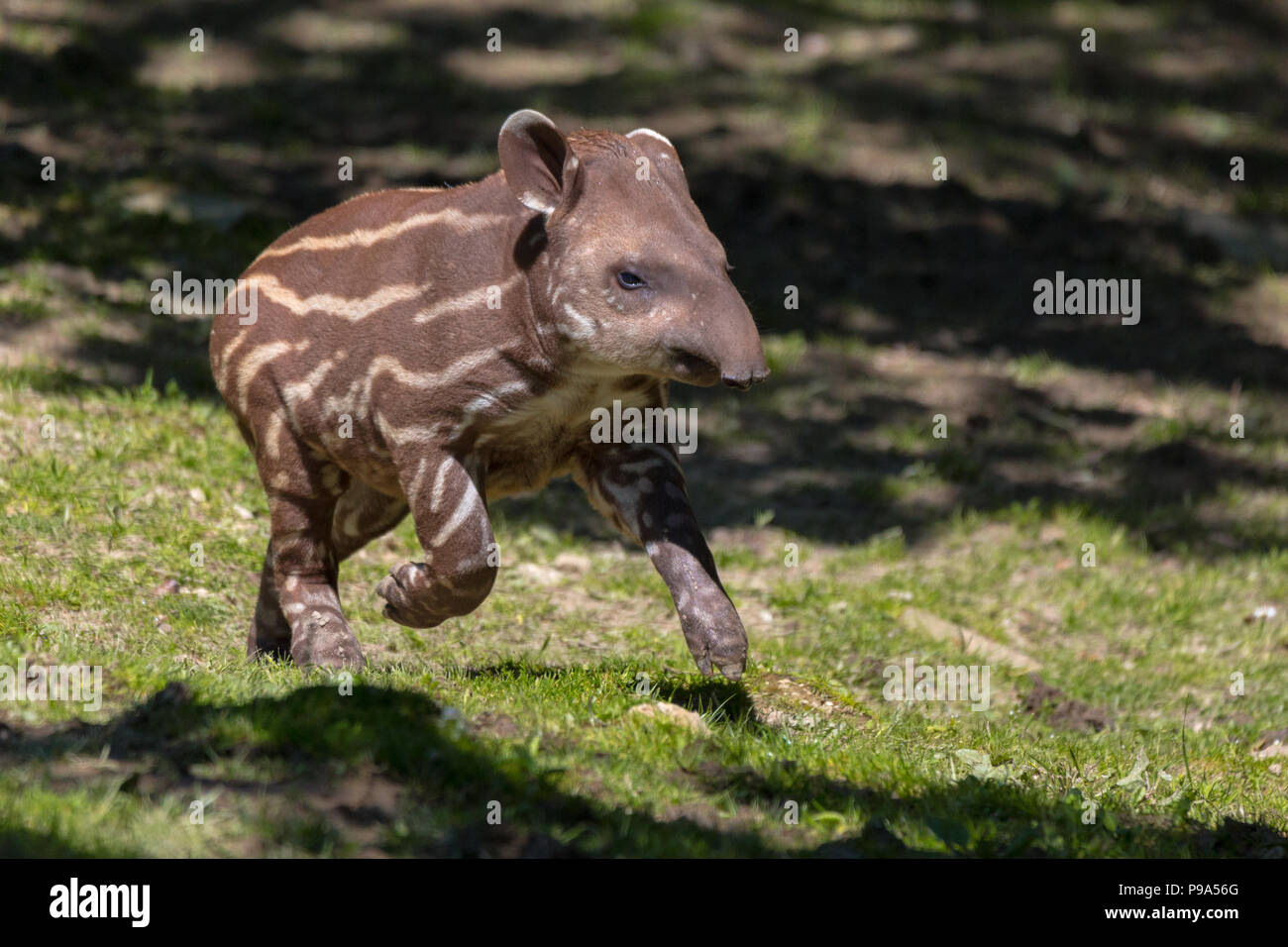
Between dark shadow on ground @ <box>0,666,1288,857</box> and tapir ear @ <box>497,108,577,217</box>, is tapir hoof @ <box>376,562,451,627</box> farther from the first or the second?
tapir ear @ <box>497,108,577,217</box>

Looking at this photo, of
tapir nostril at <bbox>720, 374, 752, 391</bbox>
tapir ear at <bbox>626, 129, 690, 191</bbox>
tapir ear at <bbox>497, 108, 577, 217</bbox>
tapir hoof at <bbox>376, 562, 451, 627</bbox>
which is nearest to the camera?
tapir nostril at <bbox>720, 374, 752, 391</bbox>

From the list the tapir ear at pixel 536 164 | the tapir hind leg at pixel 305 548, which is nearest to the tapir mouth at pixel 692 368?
the tapir ear at pixel 536 164

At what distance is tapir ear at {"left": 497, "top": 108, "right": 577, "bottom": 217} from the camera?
18.5ft

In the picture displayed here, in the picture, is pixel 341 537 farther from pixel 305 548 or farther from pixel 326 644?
pixel 326 644

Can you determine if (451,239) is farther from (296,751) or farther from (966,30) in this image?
(966,30)

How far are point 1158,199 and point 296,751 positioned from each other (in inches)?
477

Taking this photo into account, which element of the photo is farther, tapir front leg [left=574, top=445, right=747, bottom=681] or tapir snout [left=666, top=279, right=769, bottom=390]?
tapir front leg [left=574, top=445, right=747, bottom=681]

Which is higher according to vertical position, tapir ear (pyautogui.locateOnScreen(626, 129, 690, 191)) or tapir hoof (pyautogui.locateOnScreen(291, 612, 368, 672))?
tapir ear (pyautogui.locateOnScreen(626, 129, 690, 191))

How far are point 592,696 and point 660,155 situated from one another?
2.05 m

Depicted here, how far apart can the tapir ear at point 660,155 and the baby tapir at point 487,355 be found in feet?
0.04

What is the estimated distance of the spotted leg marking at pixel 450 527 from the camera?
593cm

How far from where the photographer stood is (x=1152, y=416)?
11922 mm

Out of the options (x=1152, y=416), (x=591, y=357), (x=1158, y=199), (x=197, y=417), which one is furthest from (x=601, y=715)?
(x=1158, y=199)

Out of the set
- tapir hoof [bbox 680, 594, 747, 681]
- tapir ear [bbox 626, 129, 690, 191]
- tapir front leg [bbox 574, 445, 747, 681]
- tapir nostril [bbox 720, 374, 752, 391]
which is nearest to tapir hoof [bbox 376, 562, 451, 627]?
tapir front leg [bbox 574, 445, 747, 681]
